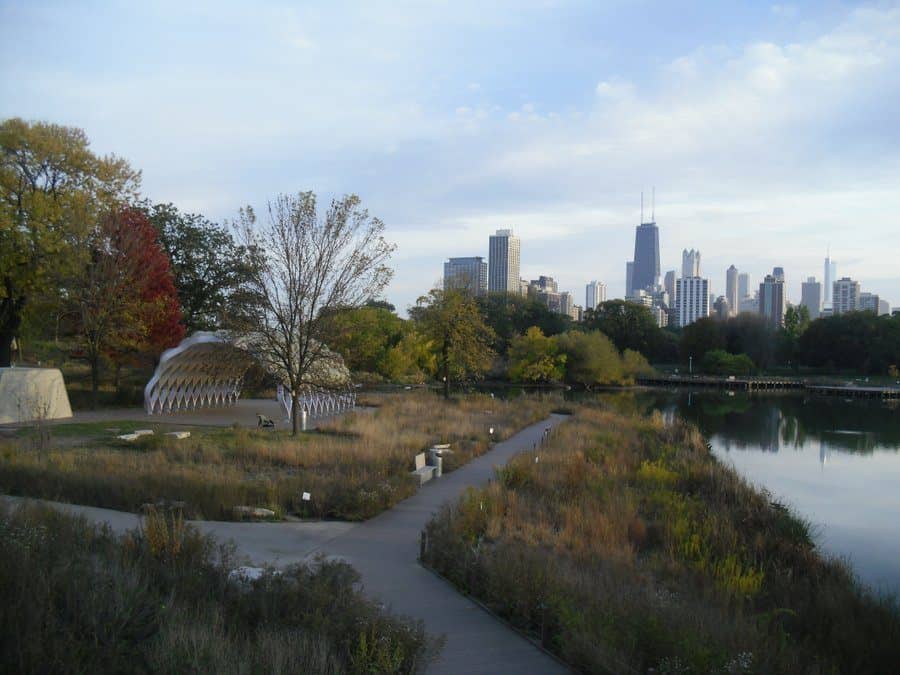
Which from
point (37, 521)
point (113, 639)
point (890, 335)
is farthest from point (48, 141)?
point (890, 335)

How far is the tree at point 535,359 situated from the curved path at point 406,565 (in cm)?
5323

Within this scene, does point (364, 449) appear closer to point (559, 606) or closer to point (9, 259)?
point (559, 606)

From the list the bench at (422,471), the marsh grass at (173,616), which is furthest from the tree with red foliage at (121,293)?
the marsh grass at (173,616)

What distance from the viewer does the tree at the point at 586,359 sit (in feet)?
231

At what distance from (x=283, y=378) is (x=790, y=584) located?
15.9 meters

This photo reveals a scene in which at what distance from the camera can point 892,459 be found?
30125 mm

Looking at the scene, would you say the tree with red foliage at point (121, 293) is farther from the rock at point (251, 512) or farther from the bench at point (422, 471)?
the rock at point (251, 512)

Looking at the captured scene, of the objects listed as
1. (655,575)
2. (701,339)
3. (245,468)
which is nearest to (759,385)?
(701,339)

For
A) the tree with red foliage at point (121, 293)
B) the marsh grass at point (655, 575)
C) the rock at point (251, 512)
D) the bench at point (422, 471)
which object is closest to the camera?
the marsh grass at point (655, 575)

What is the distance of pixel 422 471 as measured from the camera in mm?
15258

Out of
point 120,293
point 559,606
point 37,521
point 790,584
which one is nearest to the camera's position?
point 559,606

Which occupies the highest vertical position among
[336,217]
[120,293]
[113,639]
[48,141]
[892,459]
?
[48,141]

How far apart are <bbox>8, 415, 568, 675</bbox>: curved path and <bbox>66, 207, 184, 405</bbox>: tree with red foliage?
18412 mm

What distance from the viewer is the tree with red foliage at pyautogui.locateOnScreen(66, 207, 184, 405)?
27453mm
